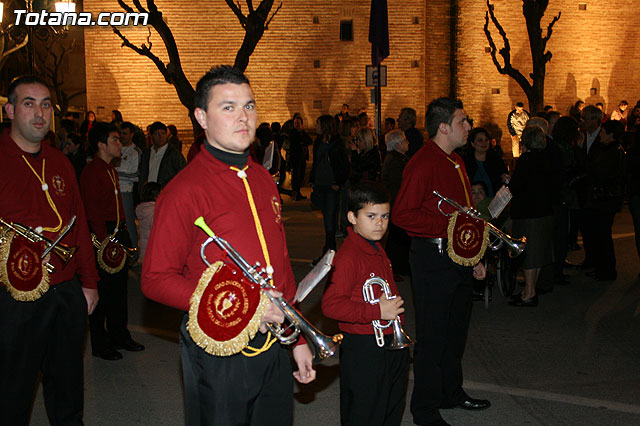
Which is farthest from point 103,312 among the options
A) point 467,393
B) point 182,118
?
point 182,118

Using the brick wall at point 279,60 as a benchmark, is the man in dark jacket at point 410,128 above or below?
below

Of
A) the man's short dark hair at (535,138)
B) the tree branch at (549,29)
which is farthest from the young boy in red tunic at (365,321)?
the tree branch at (549,29)

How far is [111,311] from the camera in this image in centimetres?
736

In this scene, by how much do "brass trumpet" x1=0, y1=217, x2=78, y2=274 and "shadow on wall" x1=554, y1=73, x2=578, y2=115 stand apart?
27.6 metres

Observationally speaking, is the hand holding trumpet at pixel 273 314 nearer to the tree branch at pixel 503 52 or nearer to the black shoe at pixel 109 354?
the black shoe at pixel 109 354

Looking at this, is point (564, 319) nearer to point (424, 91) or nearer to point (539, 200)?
point (539, 200)

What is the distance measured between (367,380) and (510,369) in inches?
111

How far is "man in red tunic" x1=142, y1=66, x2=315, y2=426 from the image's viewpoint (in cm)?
312

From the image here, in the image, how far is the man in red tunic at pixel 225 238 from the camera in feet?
10.3

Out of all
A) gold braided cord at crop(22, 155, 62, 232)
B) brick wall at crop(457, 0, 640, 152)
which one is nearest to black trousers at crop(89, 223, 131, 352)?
gold braided cord at crop(22, 155, 62, 232)

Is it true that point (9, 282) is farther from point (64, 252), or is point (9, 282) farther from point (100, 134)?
point (100, 134)

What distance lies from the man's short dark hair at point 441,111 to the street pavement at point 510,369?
7.21ft

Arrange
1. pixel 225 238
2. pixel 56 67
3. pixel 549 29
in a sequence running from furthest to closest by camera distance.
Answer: pixel 56 67, pixel 549 29, pixel 225 238

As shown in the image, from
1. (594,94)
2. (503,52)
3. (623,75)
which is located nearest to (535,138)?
(503,52)
